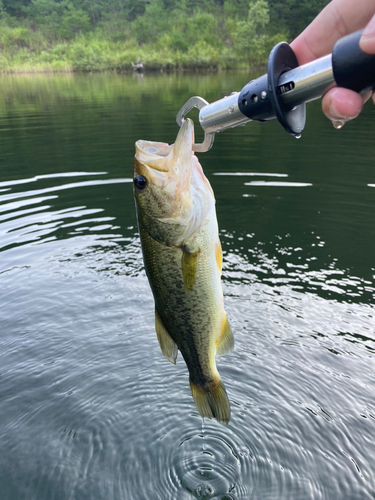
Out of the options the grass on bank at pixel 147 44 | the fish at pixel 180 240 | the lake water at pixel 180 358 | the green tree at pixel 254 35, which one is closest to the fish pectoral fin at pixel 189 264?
the fish at pixel 180 240

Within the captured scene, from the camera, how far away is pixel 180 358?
4.07 m

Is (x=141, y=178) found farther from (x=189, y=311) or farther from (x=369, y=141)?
(x=369, y=141)

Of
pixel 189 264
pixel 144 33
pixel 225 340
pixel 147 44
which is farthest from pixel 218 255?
pixel 144 33

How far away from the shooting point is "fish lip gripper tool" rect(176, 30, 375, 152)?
155 cm

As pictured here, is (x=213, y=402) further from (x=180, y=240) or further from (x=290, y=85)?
(x=290, y=85)

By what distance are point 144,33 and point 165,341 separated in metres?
72.5

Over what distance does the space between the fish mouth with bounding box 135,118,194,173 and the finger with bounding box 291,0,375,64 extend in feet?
2.87

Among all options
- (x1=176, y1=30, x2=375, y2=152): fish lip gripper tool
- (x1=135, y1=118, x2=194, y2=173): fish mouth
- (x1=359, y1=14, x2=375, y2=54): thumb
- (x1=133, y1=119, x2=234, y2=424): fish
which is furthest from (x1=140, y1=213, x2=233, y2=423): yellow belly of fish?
A: (x1=359, y1=14, x2=375, y2=54): thumb

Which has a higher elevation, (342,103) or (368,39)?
(368,39)

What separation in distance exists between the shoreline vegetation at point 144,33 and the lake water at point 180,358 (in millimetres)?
43801

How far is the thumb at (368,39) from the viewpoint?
144 cm

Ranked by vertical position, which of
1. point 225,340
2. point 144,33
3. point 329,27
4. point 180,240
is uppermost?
point 144,33

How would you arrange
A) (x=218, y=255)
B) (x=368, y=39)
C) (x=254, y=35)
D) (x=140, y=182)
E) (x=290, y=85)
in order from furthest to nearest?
(x=254, y=35) → (x=218, y=255) → (x=140, y=182) → (x=290, y=85) → (x=368, y=39)

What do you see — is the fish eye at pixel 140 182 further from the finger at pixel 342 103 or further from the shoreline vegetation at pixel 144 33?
the shoreline vegetation at pixel 144 33
